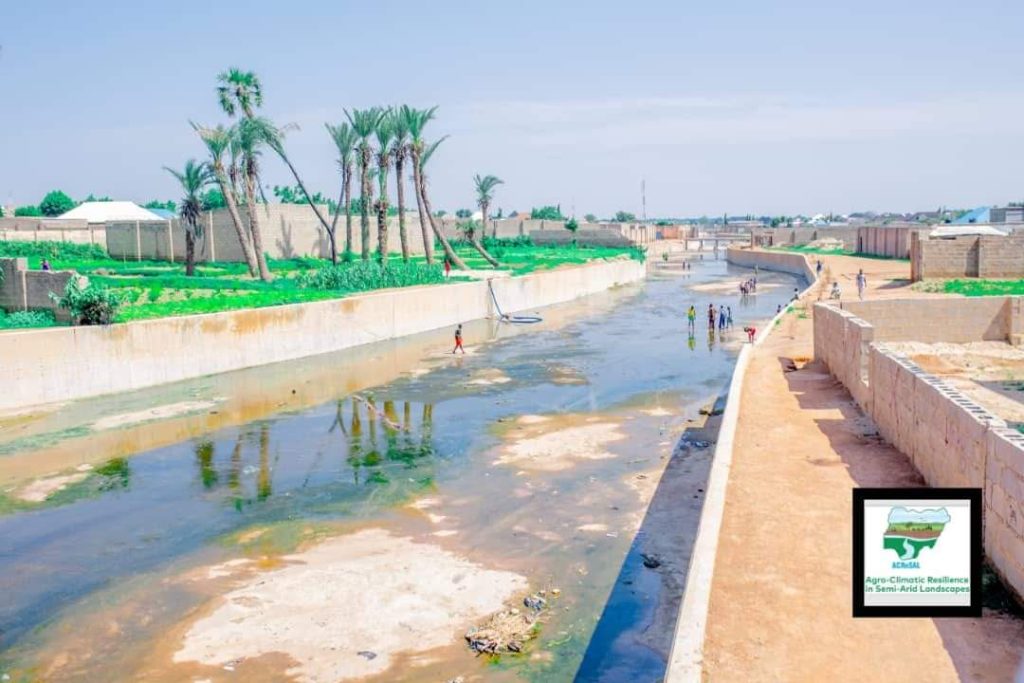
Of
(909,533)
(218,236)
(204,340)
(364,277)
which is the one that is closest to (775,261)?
(218,236)

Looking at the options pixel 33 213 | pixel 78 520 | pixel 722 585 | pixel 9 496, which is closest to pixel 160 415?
pixel 9 496

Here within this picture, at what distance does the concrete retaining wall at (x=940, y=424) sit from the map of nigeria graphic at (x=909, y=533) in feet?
10.4

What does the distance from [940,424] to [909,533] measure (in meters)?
6.36

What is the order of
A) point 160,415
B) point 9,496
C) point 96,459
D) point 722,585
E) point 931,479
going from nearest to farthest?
point 722,585 → point 931,479 → point 9,496 → point 96,459 → point 160,415

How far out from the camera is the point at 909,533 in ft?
19.9

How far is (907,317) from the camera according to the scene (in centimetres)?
2733

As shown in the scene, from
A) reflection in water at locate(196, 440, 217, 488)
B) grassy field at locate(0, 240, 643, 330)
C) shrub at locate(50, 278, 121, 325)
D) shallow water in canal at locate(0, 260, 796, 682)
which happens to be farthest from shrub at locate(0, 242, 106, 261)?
reflection in water at locate(196, 440, 217, 488)

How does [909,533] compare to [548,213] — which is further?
[548,213]

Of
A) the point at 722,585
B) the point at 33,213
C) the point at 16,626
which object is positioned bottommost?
the point at 16,626

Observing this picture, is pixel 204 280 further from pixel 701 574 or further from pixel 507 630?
pixel 701 574

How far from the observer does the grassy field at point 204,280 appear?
30.0m

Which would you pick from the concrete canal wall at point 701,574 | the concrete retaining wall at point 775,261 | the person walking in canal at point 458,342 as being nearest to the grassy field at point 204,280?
the person walking in canal at point 458,342

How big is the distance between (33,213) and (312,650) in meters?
82.6

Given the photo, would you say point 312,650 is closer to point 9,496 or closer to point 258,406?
point 9,496
